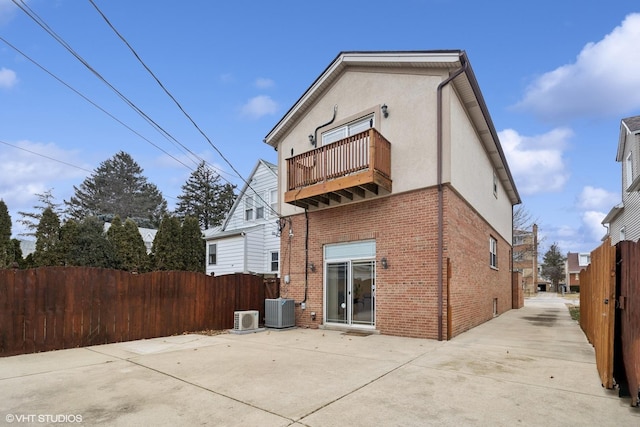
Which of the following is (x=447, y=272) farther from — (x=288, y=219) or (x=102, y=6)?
(x=102, y=6)

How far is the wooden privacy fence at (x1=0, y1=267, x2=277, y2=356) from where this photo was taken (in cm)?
729

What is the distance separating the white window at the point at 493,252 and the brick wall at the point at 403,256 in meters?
2.67

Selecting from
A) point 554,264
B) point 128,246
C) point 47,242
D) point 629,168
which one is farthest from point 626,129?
point 554,264

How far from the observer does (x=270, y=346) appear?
26.5ft

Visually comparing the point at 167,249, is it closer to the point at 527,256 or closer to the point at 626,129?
the point at 626,129

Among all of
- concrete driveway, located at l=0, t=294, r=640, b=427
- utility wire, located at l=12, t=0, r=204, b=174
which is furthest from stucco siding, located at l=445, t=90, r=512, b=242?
utility wire, located at l=12, t=0, r=204, b=174

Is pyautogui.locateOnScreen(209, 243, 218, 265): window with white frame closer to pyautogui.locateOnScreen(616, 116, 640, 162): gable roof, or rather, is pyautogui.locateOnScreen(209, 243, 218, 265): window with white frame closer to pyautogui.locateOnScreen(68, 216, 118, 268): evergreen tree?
pyautogui.locateOnScreen(68, 216, 118, 268): evergreen tree

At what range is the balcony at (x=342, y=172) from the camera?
30.2ft

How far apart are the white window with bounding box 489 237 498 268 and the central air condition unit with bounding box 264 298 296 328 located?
814 centimetres

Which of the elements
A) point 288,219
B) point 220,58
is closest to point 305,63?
point 220,58

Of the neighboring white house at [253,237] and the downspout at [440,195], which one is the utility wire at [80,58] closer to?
the downspout at [440,195]

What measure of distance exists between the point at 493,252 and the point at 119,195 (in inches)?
1827

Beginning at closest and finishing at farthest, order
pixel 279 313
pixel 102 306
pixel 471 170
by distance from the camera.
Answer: pixel 102 306 < pixel 279 313 < pixel 471 170

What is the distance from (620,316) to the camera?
4672 mm
